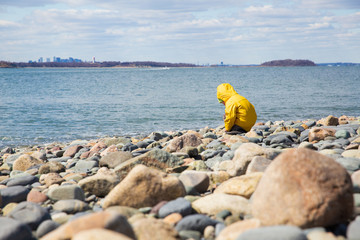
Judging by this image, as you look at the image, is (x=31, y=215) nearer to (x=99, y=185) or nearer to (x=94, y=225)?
(x=99, y=185)

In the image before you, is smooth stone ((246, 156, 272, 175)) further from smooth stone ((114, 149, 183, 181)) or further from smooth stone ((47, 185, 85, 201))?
smooth stone ((47, 185, 85, 201))

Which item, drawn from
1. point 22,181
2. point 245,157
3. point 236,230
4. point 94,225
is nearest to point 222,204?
point 236,230

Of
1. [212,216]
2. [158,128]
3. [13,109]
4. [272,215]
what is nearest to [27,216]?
[212,216]

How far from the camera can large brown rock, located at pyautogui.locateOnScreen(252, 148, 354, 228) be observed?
10.5 feet

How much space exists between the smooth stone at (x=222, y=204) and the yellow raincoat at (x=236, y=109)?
17.5ft

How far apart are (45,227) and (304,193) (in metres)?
2.52

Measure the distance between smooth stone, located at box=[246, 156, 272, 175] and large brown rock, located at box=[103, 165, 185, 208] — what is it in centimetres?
111

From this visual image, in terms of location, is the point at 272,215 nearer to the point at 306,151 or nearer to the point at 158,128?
the point at 306,151

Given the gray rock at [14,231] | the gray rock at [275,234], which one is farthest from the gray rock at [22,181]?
the gray rock at [275,234]

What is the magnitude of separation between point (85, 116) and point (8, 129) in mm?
4401

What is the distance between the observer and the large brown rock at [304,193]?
319 centimetres

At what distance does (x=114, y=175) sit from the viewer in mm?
5477

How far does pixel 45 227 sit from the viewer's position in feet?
12.8

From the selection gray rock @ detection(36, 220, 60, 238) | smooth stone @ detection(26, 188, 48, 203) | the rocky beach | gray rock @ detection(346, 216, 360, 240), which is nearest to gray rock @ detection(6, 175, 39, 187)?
the rocky beach
